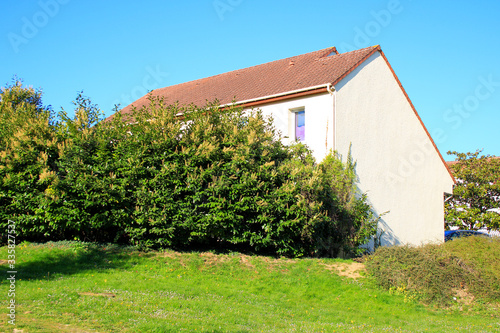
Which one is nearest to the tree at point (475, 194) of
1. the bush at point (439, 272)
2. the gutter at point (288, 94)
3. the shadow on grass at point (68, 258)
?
the bush at point (439, 272)

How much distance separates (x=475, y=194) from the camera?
2452cm

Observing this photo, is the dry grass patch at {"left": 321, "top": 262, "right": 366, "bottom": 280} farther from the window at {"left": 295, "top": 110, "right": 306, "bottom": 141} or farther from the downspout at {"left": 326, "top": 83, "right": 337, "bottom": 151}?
the window at {"left": 295, "top": 110, "right": 306, "bottom": 141}

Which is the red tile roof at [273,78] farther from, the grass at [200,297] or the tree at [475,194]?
the tree at [475,194]

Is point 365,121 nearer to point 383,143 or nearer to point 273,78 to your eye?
point 383,143

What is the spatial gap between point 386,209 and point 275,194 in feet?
24.2

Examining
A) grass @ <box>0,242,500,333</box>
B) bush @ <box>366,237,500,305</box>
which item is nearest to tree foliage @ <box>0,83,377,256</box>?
grass @ <box>0,242,500,333</box>

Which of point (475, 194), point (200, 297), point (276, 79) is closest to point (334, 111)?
point (276, 79)

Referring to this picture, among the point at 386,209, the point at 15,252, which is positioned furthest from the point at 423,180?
the point at 15,252

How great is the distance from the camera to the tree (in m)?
23.7

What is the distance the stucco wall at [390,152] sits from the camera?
53.3 feet

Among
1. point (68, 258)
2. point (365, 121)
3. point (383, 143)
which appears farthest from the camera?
point (383, 143)

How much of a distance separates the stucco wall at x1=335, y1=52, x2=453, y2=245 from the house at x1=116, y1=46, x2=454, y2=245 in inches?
1.6

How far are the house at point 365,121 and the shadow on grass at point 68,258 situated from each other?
543 centimetres

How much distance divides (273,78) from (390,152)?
6.43 meters
